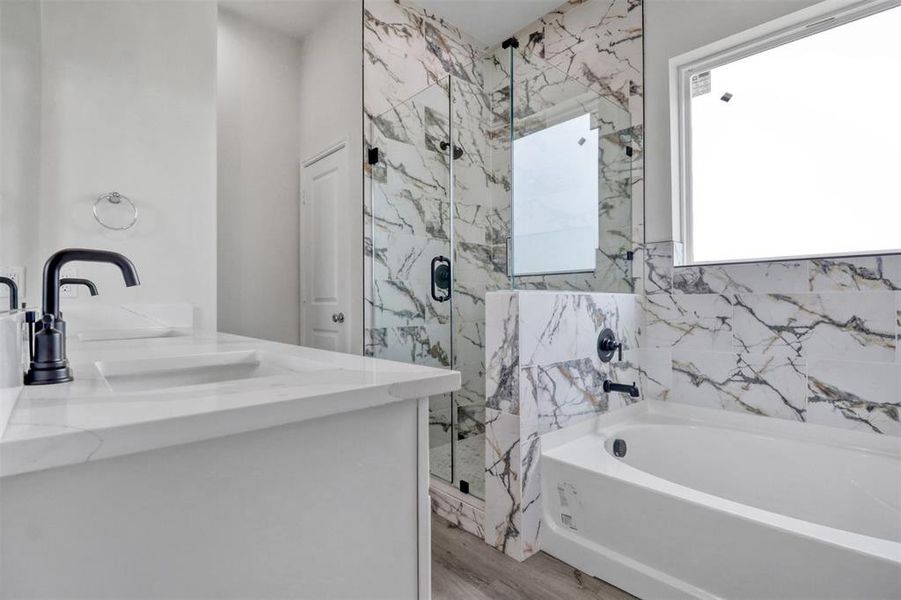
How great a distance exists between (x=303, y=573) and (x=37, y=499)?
0.35m

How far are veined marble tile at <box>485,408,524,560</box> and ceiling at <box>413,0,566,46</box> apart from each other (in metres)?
2.63

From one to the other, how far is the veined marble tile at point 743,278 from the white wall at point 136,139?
7.89 feet

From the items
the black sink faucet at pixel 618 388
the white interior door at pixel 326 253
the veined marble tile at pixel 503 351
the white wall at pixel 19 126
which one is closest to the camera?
the white wall at pixel 19 126

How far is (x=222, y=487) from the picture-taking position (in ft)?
1.87

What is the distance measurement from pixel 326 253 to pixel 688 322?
86.7 inches

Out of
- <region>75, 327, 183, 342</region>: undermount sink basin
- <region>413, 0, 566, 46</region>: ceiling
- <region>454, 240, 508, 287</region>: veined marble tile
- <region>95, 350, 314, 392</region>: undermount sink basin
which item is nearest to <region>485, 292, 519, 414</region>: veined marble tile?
<region>95, 350, 314, 392</region>: undermount sink basin

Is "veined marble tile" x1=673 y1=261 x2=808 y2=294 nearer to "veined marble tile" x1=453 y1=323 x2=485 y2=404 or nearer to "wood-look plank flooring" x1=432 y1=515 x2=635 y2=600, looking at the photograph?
"veined marble tile" x1=453 y1=323 x2=485 y2=404

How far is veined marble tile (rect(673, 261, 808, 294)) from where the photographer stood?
1.92m

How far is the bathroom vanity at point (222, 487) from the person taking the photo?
1.48 ft

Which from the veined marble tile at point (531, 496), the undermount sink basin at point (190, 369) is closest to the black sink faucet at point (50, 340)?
the undermount sink basin at point (190, 369)

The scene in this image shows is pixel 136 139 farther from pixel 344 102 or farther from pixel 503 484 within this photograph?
pixel 503 484

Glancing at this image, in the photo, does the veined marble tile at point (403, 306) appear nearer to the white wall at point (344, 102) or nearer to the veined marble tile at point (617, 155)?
the white wall at point (344, 102)

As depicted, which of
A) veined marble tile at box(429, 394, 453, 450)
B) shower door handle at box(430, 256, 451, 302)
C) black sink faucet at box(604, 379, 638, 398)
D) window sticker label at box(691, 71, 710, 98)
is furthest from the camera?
shower door handle at box(430, 256, 451, 302)

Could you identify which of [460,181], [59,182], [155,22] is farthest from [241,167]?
[460,181]
